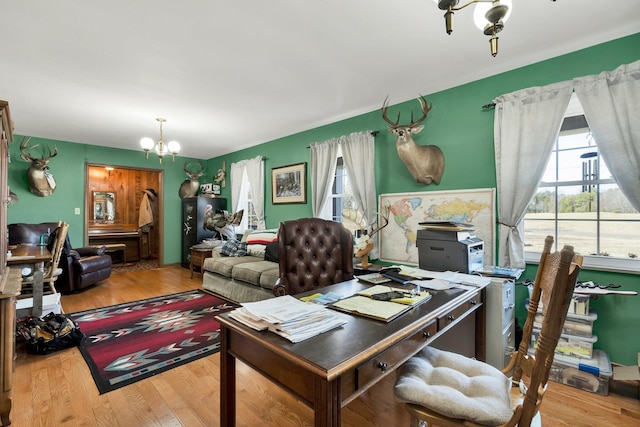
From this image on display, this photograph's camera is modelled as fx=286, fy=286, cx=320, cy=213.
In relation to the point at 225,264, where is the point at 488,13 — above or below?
above

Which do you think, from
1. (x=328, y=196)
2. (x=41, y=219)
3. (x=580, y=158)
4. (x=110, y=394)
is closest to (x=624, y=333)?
(x=580, y=158)

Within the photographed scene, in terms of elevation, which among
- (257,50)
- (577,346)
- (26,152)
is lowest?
(577,346)

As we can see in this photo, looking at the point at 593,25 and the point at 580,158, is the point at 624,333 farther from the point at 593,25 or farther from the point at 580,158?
the point at 593,25

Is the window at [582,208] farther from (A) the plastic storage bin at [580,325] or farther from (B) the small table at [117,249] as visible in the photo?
(B) the small table at [117,249]

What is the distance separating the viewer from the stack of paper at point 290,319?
1045 millimetres

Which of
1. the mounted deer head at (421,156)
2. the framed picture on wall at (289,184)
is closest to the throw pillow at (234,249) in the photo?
the framed picture on wall at (289,184)

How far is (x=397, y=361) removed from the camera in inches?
44.1

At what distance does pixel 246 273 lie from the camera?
369 cm

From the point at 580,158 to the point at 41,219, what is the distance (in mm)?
7592

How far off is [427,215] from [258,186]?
3289 millimetres

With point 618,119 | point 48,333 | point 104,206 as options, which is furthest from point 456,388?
point 104,206

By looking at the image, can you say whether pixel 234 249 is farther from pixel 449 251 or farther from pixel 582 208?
pixel 582 208

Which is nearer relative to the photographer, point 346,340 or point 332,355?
point 332,355

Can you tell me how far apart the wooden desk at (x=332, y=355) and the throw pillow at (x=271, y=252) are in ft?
9.03
